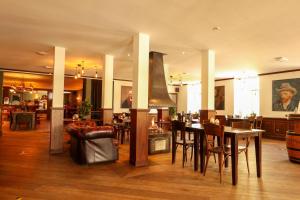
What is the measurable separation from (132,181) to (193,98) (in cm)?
1076

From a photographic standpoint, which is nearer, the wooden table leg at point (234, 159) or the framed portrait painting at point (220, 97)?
the wooden table leg at point (234, 159)

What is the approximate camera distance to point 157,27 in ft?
14.1

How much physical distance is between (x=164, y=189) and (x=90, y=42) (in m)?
3.94

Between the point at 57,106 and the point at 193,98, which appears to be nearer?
the point at 57,106

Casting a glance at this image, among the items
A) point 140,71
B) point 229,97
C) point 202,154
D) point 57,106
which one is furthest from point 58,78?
point 229,97

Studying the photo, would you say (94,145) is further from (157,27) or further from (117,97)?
(117,97)

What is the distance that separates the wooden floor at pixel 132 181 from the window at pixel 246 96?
5587 mm

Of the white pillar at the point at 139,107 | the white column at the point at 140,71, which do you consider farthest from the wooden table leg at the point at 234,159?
the white column at the point at 140,71

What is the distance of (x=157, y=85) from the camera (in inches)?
244

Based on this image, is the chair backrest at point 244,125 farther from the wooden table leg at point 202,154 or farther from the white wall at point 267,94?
the white wall at point 267,94

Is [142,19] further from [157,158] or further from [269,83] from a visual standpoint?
[269,83]

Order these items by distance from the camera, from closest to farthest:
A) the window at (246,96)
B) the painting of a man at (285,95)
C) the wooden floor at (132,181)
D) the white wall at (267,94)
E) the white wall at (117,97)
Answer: the wooden floor at (132,181) → the painting of a man at (285,95) → the white wall at (267,94) → the window at (246,96) → the white wall at (117,97)

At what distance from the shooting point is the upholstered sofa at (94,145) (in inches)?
173

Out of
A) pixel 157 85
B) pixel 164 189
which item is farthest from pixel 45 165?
pixel 157 85
